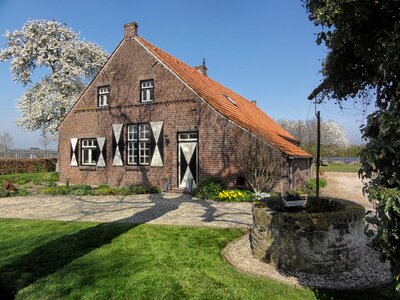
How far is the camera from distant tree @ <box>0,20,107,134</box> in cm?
2816

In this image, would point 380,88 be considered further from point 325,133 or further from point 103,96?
point 325,133

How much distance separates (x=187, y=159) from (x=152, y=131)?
2577 millimetres

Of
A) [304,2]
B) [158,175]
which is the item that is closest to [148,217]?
[158,175]

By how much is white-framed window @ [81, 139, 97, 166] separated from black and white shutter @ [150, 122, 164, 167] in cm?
452

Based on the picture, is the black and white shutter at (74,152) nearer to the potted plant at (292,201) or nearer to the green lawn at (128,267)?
the green lawn at (128,267)

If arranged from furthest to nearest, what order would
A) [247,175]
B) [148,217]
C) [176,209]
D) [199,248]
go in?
[247,175] → [176,209] → [148,217] → [199,248]

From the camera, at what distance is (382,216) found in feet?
9.17

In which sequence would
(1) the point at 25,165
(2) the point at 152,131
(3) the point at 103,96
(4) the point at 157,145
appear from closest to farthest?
1. (4) the point at 157,145
2. (2) the point at 152,131
3. (3) the point at 103,96
4. (1) the point at 25,165

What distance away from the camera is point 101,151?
18.8 m

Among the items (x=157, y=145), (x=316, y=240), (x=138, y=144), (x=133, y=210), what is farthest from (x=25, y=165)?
(x=316, y=240)

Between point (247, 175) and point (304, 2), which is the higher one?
point (304, 2)

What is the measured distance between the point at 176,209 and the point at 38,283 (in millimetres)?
6506

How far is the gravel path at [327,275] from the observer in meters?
4.91

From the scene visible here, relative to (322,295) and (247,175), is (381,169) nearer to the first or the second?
(322,295)
